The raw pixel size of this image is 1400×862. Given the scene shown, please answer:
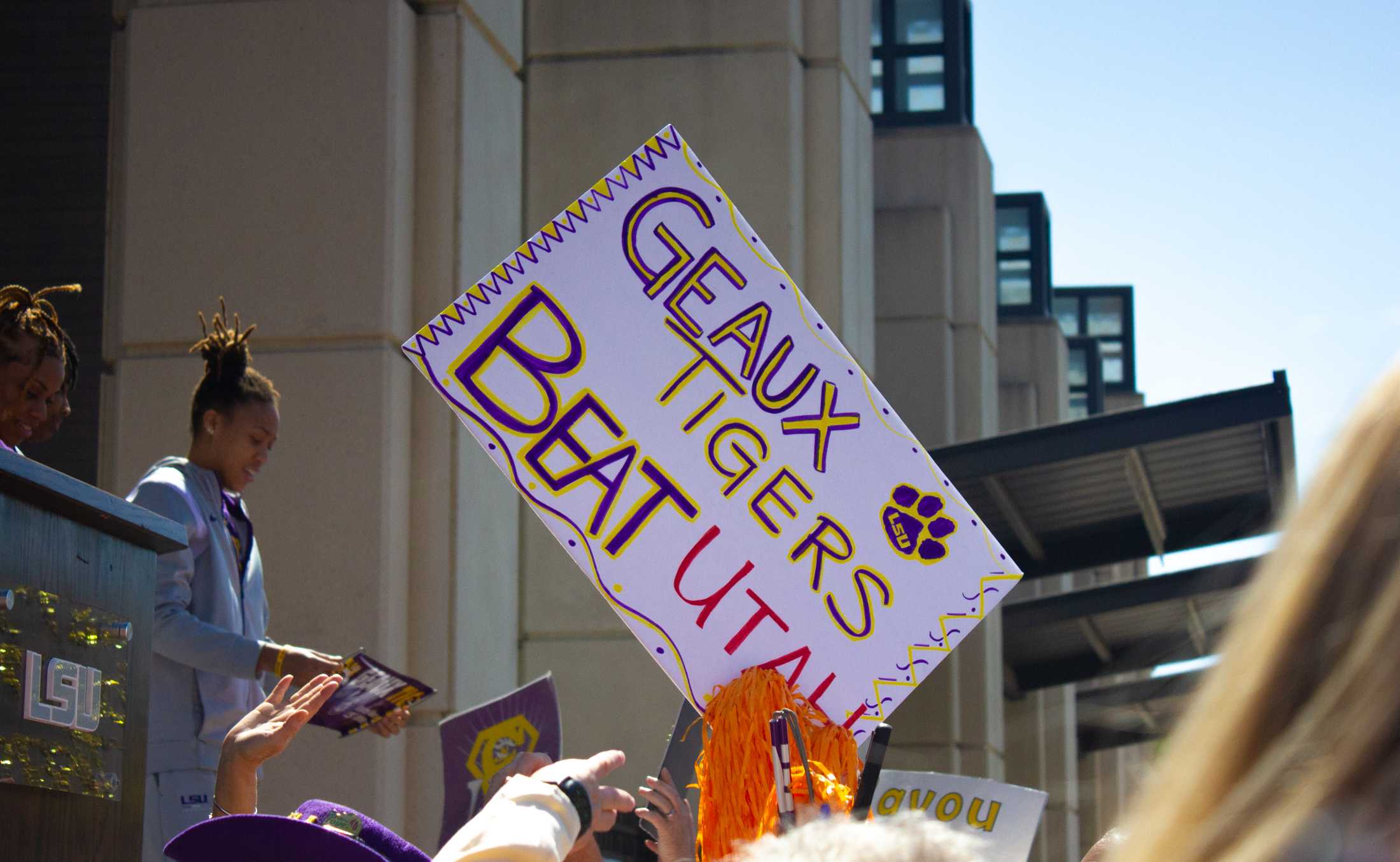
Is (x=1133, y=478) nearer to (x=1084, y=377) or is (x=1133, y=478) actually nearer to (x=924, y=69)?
(x=924, y=69)

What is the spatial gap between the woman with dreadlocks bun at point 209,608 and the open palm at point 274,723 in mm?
582

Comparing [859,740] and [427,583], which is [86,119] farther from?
[859,740]

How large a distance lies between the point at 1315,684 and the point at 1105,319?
96.2ft

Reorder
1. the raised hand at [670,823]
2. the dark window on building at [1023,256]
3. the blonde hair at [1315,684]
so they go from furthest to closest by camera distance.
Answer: the dark window on building at [1023,256] < the raised hand at [670,823] < the blonde hair at [1315,684]

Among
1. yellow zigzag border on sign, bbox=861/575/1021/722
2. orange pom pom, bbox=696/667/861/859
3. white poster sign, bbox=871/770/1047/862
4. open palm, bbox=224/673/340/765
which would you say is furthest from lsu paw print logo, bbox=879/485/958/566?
white poster sign, bbox=871/770/1047/862

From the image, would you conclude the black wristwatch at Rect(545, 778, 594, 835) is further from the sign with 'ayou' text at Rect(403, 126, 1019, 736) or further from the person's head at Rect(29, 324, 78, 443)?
the person's head at Rect(29, 324, 78, 443)

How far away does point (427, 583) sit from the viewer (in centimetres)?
645

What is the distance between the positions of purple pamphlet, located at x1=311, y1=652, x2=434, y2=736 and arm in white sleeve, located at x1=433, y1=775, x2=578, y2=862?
2028 millimetres

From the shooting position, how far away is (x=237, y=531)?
Answer: 163 inches

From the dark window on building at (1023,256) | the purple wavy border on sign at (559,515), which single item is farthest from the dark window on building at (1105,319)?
the purple wavy border on sign at (559,515)

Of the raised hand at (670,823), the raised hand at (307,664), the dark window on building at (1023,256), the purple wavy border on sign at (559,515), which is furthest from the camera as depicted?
the dark window on building at (1023,256)

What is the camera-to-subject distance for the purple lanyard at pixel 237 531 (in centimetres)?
409

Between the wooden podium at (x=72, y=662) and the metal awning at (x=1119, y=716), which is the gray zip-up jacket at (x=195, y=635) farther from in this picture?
the metal awning at (x=1119, y=716)

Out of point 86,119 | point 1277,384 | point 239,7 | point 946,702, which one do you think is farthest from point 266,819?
point 946,702
